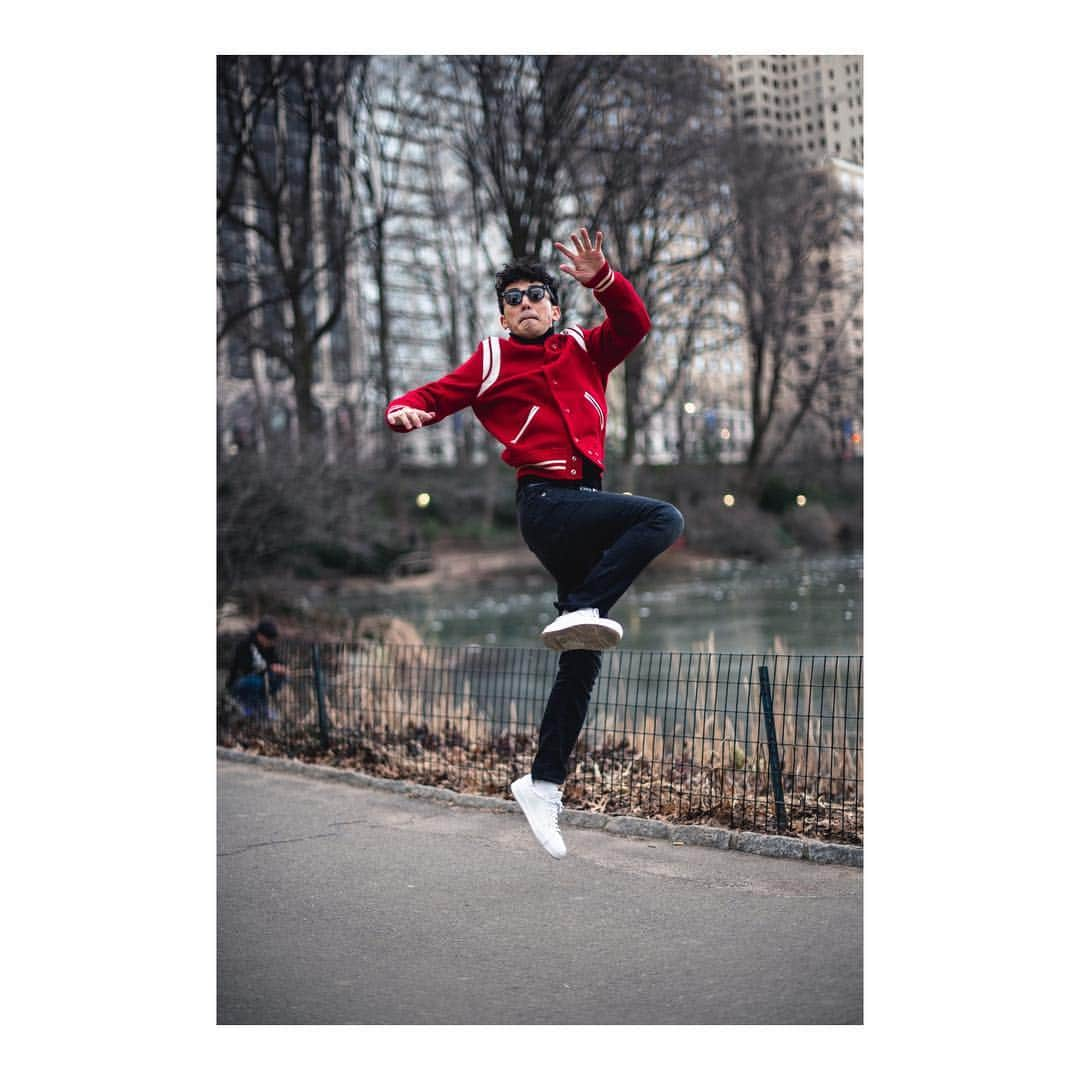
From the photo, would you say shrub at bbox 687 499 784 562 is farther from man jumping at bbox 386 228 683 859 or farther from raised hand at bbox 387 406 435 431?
raised hand at bbox 387 406 435 431

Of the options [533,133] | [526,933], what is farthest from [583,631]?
[533,133]

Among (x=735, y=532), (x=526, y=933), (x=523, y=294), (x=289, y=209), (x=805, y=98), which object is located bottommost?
(x=526, y=933)

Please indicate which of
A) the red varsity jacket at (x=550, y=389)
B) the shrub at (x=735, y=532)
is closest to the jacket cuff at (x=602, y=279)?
the red varsity jacket at (x=550, y=389)

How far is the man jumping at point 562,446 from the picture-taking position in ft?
10.4

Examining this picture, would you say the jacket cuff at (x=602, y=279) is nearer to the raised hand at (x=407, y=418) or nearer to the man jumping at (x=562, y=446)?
the man jumping at (x=562, y=446)

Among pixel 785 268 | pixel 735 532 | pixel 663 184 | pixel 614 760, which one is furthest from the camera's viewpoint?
pixel 735 532

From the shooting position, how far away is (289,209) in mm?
14688

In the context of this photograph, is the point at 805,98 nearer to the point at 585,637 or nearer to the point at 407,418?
the point at 407,418

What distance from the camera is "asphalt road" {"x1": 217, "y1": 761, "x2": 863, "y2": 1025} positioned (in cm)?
330

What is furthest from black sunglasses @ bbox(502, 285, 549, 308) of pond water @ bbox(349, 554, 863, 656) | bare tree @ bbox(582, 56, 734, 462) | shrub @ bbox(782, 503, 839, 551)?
shrub @ bbox(782, 503, 839, 551)

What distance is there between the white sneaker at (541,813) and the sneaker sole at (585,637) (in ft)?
1.53

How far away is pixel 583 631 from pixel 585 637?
0.11 ft
